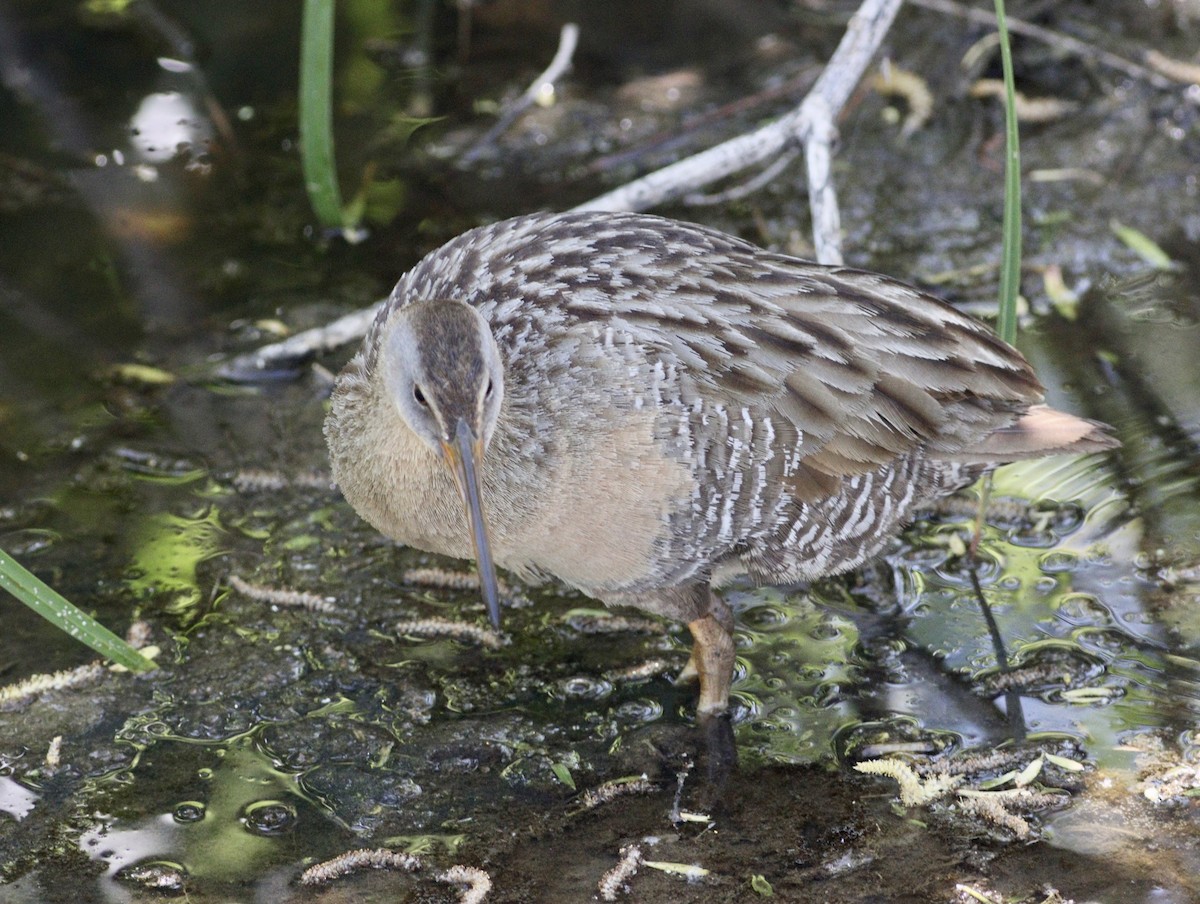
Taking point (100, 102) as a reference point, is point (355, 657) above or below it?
below

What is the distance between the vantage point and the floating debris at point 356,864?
308 centimetres

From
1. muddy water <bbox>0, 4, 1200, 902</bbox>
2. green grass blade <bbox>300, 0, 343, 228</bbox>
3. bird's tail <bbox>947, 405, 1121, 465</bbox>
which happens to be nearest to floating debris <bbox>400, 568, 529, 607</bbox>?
muddy water <bbox>0, 4, 1200, 902</bbox>

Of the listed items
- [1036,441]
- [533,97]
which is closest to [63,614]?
[1036,441]

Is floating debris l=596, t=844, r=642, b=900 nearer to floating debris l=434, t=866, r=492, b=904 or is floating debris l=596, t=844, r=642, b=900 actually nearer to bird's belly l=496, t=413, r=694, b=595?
floating debris l=434, t=866, r=492, b=904

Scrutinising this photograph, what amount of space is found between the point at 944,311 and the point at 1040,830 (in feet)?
4.30

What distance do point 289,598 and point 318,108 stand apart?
1801 mm

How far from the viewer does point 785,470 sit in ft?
10.9

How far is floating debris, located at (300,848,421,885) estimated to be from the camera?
3.08 meters

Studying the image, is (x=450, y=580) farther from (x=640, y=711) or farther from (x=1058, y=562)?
(x=1058, y=562)

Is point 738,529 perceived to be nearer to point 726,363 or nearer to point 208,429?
point 726,363

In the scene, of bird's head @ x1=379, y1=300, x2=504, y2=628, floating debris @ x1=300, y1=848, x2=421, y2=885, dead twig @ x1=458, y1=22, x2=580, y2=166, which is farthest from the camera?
dead twig @ x1=458, y1=22, x2=580, y2=166

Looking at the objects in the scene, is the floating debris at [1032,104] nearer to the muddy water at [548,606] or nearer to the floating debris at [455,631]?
the muddy water at [548,606]

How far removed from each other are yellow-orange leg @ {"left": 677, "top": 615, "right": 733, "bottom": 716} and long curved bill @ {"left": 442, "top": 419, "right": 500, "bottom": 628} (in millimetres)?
649

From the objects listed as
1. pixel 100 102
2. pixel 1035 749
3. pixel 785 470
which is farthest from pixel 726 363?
pixel 100 102
